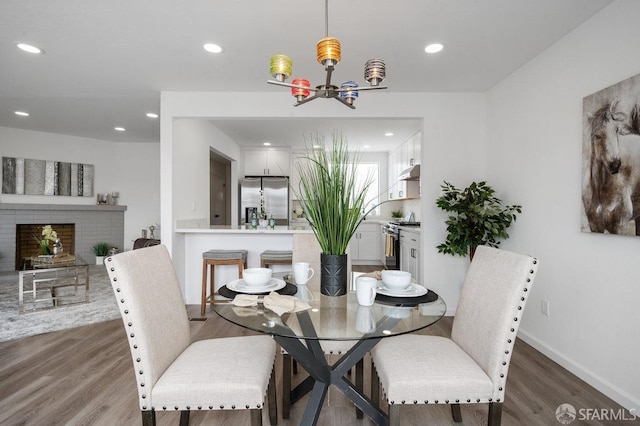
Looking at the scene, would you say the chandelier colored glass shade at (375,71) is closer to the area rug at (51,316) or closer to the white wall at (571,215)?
the white wall at (571,215)

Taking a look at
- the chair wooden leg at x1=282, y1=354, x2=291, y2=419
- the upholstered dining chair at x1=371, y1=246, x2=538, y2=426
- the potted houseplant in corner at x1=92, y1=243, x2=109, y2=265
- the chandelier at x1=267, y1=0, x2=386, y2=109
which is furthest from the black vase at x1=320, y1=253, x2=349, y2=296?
the potted houseplant in corner at x1=92, y1=243, x2=109, y2=265

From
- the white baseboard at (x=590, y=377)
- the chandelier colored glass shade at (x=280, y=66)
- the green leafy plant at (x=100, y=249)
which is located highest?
the chandelier colored glass shade at (x=280, y=66)

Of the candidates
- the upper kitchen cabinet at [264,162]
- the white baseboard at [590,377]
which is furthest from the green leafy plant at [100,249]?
the white baseboard at [590,377]

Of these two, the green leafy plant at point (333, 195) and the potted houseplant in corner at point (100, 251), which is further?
the potted houseplant in corner at point (100, 251)

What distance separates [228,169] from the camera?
266 inches

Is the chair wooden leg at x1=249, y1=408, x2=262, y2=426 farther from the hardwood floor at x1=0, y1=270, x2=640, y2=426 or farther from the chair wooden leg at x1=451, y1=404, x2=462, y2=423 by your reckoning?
the chair wooden leg at x1=451, y1=404, x2=462, y2=423

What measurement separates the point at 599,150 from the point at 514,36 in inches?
39.5

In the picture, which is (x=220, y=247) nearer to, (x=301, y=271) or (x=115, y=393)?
(x=115, y=393)

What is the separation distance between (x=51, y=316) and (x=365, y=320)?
12.2ft

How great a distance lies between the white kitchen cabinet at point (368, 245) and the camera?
6691 mm

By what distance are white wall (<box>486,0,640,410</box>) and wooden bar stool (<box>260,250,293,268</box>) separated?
2.16 metres

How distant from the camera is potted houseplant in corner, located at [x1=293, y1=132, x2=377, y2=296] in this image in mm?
1420

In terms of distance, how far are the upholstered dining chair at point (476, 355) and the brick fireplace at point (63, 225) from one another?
6.11m

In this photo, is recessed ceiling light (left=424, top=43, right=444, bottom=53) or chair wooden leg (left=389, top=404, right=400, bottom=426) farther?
recessed ceiling light (left=424, top=43, right=444, bottom=53)
